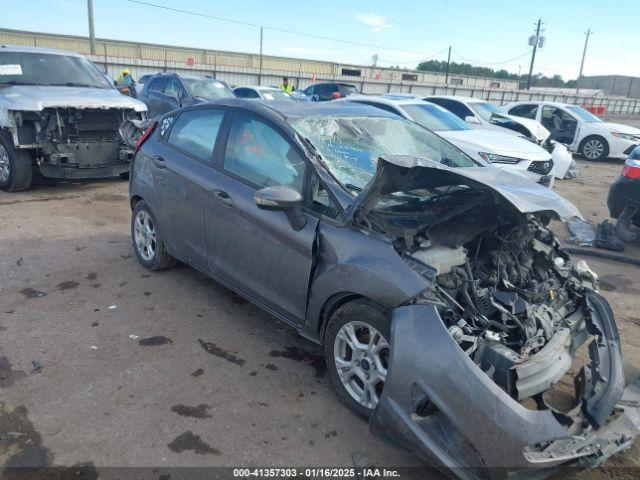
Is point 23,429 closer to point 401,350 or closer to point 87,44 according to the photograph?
point 401,350

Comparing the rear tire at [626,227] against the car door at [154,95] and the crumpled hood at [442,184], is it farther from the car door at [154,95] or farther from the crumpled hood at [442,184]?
the car door at [154,95]

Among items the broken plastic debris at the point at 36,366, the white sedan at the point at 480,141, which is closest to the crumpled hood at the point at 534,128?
the white sedan at the point at 480,141

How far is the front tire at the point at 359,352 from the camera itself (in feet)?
8.99

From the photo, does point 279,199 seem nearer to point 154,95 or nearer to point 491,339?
point 491,339

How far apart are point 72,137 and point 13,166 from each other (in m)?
0.97

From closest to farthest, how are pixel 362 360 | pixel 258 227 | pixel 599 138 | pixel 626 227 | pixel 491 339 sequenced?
pixel 491 339 < pixel 362 360 < pixel 258 227 < pixel 626 227 < pixel 599 138

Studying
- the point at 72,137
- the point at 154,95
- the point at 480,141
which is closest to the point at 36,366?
the point at 72,137

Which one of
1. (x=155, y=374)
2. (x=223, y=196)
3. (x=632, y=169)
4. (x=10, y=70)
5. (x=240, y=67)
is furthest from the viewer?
(x=240, y=67)

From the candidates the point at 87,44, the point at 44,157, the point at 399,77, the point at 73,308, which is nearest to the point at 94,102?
the point at 44,157

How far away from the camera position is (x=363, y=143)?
3.63 metres

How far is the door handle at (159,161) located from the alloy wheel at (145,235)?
54 cm

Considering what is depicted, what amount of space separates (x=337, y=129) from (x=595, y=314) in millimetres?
2190

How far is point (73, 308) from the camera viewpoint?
4062mm

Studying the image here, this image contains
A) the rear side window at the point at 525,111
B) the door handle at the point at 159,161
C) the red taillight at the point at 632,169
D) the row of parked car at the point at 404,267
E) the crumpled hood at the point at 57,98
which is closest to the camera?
the row of parked car at the point at 404,267
